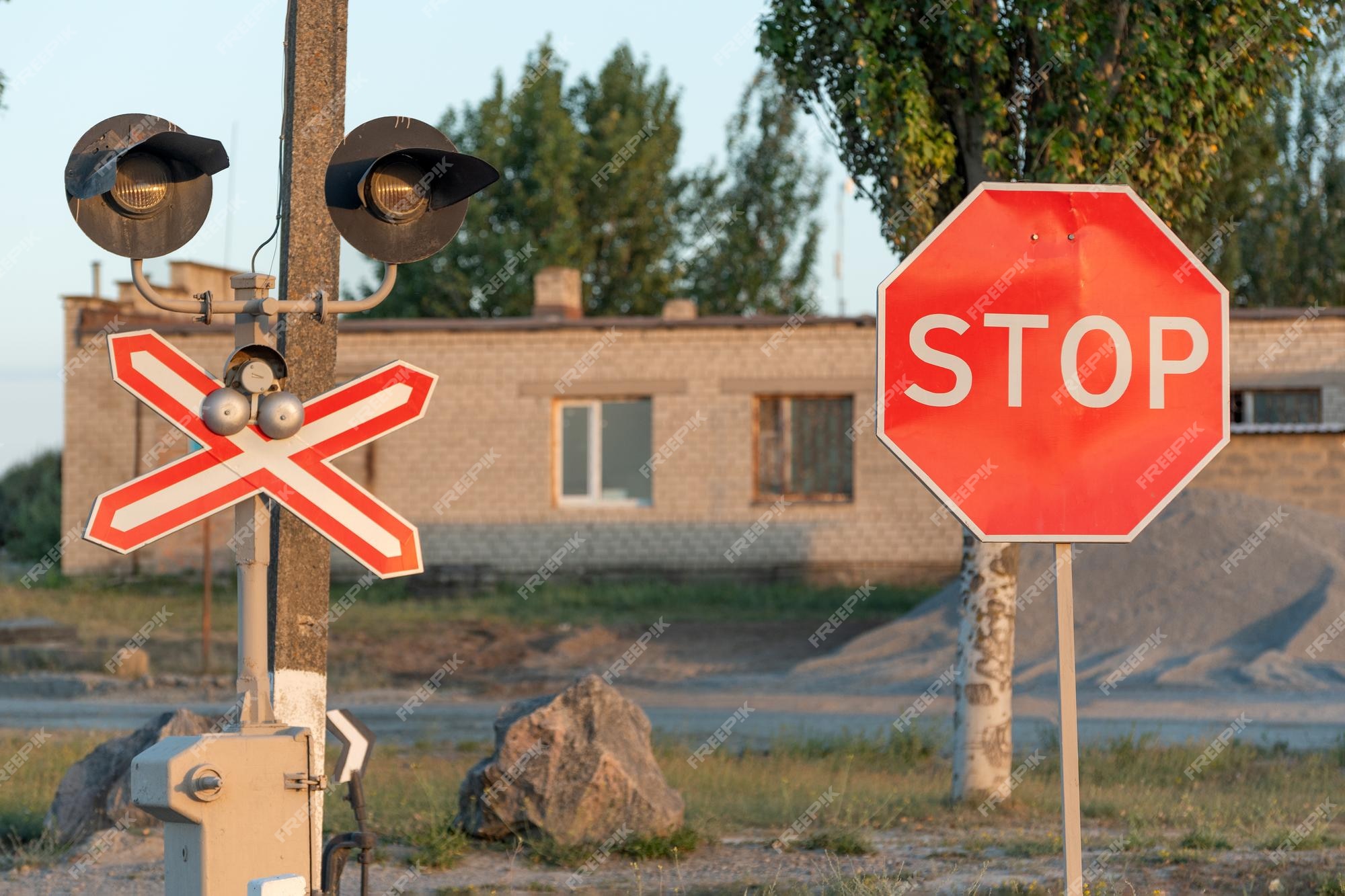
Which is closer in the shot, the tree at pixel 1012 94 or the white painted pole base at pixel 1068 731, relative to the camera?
the white painted pole base at pixel 1068 731

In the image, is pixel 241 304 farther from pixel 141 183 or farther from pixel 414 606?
pixel 414 606

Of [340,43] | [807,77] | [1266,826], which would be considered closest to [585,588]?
[807,77]

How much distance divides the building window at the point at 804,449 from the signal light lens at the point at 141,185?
2053cm

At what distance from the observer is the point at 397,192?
4.86 meters

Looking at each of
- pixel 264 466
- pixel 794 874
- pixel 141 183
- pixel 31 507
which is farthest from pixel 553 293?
pixel 264 466

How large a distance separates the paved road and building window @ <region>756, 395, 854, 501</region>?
28.6 feet

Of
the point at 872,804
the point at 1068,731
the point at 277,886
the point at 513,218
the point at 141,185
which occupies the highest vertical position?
the point at 513,218

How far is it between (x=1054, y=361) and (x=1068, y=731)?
1.08 meters

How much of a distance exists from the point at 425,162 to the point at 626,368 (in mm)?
20262

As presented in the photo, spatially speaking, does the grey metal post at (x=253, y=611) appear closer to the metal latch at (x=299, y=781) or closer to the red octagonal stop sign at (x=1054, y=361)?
the metal latch at (x=299, y=781)

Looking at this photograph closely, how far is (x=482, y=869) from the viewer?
23.6ft

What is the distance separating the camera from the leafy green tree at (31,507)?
33.2 metres

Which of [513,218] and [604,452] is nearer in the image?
[604,452]

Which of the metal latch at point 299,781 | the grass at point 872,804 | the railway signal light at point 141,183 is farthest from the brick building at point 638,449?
the metal latch at point 299,781
